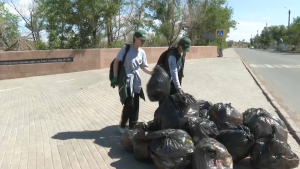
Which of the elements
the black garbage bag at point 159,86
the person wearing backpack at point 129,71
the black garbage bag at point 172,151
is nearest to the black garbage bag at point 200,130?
the black garbage bag at point 172,151

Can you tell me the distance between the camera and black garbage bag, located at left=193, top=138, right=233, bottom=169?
2.87 m

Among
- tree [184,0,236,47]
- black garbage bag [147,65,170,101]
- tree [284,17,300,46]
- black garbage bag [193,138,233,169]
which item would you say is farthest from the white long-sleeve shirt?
tree [284,17,300,46]

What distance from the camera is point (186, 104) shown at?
3.78m

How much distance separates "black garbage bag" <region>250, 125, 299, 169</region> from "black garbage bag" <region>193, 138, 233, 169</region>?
1.72ft

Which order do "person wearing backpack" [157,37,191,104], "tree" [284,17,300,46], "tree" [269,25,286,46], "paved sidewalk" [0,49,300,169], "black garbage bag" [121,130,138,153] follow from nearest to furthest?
"paved sidewalk" [0,49,300,169], "black garbage bag" [121,130,138,153], "person wearing backpack" [157,37,191,104], "tree" [284,17,300,46], "tree" [269,25,286,46]

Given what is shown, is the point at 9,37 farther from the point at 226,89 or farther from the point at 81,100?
the point at 226,89

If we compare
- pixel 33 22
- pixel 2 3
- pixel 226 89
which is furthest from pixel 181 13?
pixel 226 89

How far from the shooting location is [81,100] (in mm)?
7660

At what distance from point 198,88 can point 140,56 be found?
17.4ft

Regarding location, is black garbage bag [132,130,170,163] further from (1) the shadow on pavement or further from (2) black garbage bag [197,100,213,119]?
(2) black garbage bag [197,100,213,119]

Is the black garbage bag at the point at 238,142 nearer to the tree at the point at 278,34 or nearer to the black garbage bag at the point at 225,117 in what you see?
the black garbage bag at the point at 225,117

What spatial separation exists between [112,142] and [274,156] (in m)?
2.29

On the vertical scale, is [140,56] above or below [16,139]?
above

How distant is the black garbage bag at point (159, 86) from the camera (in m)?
4.15
